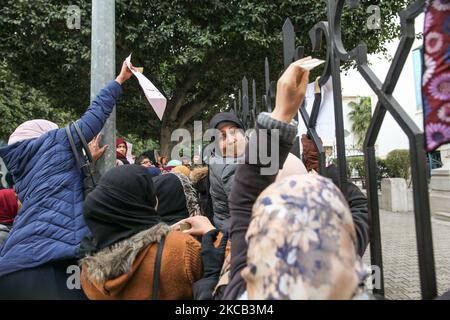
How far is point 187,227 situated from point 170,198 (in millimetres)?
501

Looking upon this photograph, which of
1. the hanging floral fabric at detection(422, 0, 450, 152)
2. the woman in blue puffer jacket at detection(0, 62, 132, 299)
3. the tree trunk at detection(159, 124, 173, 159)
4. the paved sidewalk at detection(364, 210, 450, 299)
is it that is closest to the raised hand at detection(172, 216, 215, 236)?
the woman in blue puffer jacket at detection(0, 62, 132, 299)

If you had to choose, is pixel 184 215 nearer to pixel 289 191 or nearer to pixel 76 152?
pixel 76 152

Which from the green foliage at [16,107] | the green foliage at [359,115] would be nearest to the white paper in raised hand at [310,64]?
the green foliage at [16,107]

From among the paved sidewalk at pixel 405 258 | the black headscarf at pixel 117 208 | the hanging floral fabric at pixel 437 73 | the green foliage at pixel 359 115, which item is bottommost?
the paved sidewalk at pixel 405 258

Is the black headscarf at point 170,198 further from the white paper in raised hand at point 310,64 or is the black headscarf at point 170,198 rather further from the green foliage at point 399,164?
the green foliage at point 399,164

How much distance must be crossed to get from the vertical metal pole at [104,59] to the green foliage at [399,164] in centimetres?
1357

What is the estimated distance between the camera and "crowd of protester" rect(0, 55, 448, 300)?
989 millimetres

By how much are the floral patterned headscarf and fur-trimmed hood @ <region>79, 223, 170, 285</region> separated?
70 centimetres

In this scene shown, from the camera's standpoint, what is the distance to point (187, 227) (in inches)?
83.1

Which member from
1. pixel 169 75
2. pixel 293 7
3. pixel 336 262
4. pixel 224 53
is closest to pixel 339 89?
pixel 336 262

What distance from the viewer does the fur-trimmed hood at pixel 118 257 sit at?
160cm

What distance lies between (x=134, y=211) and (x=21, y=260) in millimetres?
793

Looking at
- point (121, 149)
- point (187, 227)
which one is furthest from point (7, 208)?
point (187, 227)

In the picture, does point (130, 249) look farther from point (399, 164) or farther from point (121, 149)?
point (399, 164)
